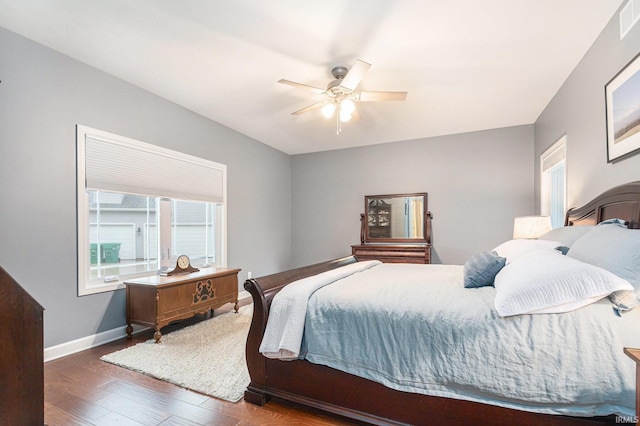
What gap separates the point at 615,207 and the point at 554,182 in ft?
6.79

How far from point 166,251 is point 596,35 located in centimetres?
459

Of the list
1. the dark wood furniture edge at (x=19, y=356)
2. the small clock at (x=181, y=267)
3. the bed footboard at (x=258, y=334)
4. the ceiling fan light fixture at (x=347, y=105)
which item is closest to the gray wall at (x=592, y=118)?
the ceiling fan light fixture at (x=347, y=105)

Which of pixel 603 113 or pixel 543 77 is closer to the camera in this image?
pixel 603 113

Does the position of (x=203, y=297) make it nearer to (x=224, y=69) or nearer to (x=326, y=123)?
(x=224, y=69)

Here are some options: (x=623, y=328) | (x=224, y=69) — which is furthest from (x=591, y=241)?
(x=224, y=69)

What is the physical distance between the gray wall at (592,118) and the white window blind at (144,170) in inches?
163

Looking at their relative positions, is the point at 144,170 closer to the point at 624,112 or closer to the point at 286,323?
the point at 286,323

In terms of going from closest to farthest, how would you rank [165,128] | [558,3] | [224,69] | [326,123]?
[558,3] → [224,69] → [165,128] → [326,123]

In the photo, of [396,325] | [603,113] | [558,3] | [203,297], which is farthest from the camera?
[203,297]

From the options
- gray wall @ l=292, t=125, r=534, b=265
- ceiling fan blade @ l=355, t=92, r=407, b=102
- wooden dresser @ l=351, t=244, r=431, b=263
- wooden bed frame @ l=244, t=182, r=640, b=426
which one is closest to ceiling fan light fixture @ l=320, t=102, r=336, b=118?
ceiling fan blade @ l=355, t=92, r=407, b=102

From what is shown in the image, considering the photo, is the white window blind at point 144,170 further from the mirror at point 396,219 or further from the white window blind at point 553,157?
the white window blind at point 553,157

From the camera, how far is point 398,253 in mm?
4691

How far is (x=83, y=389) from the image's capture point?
81.8 inches

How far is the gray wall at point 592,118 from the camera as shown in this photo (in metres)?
2.04
